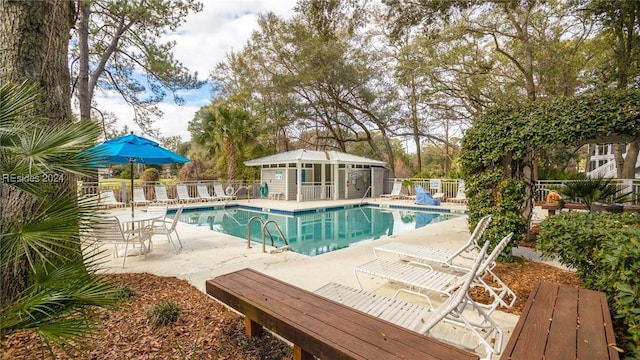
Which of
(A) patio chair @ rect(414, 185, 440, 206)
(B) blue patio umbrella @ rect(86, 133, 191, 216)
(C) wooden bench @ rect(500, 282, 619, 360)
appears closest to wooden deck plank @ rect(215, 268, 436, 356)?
(C) wooden bench @ rect(500, 282, 619, 360)

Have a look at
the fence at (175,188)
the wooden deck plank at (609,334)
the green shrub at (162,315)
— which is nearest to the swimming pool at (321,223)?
the fence at (175,188)

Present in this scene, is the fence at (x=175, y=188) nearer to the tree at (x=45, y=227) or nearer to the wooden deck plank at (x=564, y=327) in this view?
the tree at (x=45, y=227)

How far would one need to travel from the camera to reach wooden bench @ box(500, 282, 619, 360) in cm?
162

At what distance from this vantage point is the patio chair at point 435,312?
7.38ft

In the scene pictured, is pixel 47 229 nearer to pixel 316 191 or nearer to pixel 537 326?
pixel 537 326

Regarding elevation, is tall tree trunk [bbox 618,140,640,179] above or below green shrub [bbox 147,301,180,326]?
above

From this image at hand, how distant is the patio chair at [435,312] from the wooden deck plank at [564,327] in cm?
49

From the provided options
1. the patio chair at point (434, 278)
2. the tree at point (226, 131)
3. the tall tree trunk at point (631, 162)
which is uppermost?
the tree at point (226, 131)

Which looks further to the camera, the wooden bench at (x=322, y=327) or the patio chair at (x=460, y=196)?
the patio chair at (x=460, y=196)

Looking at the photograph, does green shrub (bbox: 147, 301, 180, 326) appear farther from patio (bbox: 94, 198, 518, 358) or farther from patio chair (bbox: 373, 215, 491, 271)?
patio chair (bbox: 373, 215, 491, 271)

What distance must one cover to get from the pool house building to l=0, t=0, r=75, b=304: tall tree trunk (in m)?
12.3

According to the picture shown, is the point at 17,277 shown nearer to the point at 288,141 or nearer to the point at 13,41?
the point at 13,41

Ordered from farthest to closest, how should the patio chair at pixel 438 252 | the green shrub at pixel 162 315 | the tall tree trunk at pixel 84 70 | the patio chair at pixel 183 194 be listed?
1. the patio chair at pixel 183 194
2. the tall tree trunk at pixel 84 70
3. the patio chair at pixel 438 252
4. the green shrub at pixel 162 315

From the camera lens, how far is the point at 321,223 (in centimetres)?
1132
